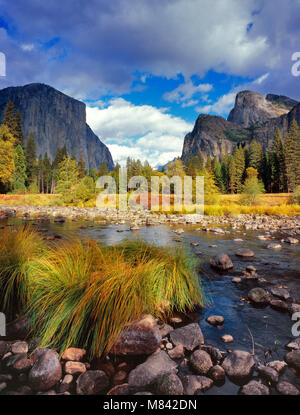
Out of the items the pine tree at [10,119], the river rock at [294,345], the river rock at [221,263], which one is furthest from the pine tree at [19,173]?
the river rock at [294,345]

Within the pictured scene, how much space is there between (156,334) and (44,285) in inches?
64.9

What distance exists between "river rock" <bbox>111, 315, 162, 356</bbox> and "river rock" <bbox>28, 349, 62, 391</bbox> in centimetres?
61

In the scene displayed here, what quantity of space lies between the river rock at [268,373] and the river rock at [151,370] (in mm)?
866

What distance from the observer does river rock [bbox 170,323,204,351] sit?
2.70 meters

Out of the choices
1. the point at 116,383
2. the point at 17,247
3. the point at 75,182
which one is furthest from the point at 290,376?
the point at 75,182

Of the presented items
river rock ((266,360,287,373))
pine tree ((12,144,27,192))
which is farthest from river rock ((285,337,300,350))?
pine tree ((12,144,27,192))

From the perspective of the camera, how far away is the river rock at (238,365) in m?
2.23

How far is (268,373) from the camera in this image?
222cm

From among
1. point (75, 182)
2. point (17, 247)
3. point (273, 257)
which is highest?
point (75, 182)

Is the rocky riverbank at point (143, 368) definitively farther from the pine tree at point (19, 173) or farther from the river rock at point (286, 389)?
the pine tree at point (19, 173)

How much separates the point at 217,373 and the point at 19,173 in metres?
55.6

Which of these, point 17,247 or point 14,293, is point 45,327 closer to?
point 14,293

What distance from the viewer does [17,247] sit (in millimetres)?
3838
